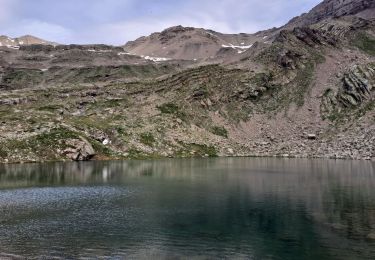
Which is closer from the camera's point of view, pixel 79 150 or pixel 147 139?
pixel 79 150

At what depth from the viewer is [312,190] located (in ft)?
255

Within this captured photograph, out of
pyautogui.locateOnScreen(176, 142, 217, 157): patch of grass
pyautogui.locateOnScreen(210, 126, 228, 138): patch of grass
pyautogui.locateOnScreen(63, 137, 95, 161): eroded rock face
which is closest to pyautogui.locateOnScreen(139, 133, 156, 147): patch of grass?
pyautogui.locateOnScreen(176, 142, 217, 157): patch of grass

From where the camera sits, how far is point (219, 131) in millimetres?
194125

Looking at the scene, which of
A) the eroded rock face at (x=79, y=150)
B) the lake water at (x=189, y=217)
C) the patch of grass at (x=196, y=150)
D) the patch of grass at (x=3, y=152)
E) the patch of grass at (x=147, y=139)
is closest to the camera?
the lake water at (x=189, y=217)

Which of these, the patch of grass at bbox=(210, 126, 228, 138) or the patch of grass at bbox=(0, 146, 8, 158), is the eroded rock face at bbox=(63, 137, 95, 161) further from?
the patch of grass at bbox=(210, 126, 228, 138)

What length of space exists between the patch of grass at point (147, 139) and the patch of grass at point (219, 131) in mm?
31278

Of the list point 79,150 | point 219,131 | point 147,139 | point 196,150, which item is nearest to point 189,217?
point 79,150

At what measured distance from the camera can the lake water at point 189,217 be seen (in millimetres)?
40188

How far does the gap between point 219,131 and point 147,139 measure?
3673 centimetres

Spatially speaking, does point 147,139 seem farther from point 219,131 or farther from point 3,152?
point 3,152

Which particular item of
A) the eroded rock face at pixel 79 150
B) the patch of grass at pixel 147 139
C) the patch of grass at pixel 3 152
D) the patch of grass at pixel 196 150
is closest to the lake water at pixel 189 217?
the patch of grass at pixel 3 152

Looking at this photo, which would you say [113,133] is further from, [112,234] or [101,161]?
[112,234]

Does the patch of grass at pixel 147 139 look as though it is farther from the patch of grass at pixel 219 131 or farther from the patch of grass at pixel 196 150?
the patch of grass at pixel 219 131

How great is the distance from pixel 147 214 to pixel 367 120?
465 ft
